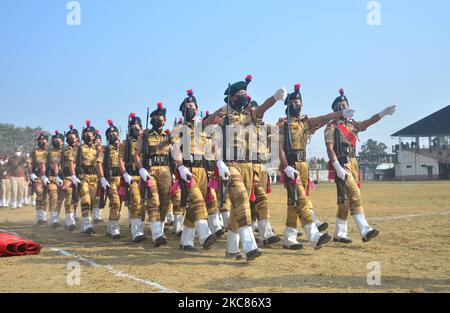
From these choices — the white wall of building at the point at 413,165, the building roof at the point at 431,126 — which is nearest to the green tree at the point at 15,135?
the white wall of building at the point at 413,165

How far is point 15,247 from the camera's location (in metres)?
7.98

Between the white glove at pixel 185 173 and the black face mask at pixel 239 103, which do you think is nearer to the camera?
the black face mask at pixel 239 103

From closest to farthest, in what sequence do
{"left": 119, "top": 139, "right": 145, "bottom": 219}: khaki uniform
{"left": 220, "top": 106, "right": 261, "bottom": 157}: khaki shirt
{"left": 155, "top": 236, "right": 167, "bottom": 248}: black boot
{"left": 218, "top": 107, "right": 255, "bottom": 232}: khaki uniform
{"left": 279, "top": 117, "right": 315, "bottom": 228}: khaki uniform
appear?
1. {"left": 218, "top": 107, "right": 255, "bottom": 232}: khaki uniform
2. {"left": 220, "top": 106, "right": 261, "bottom": 157}: khaki shirt
3. {"left": 279, "top": 117, "right": 315, "bottom": 228}: khaki uniform
4. {"left": 155, "top": 236, "right": 167, "bottom": 248}: black boot
5. {"left": 119, "top": 139, "right": 145, "bottom": 219}: khaki uniform

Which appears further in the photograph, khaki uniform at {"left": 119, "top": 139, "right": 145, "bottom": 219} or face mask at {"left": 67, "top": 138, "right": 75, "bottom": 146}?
face mask at {"left": 67, "top": 138, "right": 75, "bottom": 146}

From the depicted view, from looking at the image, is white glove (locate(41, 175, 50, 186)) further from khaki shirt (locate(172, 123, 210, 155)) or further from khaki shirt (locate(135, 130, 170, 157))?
khaki shirt (locate(172, 123, 210, 155))

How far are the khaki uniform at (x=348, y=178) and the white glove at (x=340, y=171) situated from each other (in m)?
0.11

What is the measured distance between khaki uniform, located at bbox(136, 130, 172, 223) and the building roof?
Result: 6175cm

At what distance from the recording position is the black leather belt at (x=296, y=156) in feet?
→ 27.5

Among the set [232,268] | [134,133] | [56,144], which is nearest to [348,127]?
[232,268]

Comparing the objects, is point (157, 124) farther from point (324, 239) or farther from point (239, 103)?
point (324, 239)

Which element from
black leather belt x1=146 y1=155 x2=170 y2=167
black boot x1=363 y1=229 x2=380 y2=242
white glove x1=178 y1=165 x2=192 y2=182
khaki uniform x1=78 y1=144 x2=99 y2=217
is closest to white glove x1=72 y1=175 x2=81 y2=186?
khaki uniform x1=78 y1=144 x2=99 y2=217

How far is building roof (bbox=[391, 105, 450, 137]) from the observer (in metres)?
63.4

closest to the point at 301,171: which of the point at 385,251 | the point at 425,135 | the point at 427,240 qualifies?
A: the point at 385,251

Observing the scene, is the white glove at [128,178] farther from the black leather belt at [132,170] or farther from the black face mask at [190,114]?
the black face mask at [190,114]
